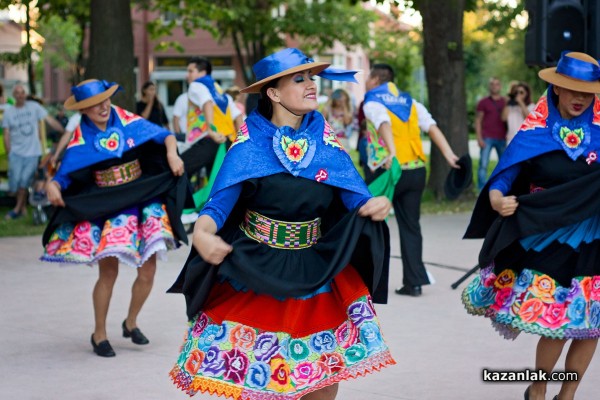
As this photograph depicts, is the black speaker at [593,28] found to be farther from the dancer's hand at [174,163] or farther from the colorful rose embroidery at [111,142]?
the colorful rose embroidery at [111,142]

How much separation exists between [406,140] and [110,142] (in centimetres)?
326

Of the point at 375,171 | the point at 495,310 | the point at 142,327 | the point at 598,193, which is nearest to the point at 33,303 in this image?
the point at 142,327

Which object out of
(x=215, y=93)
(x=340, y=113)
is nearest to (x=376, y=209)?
(x=215, y=93)

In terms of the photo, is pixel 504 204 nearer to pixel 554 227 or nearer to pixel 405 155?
pixel 554 227

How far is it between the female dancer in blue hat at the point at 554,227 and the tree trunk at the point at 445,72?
11.8 meters

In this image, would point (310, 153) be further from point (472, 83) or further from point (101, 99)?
point (472, 83)

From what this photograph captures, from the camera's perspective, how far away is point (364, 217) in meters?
4.88

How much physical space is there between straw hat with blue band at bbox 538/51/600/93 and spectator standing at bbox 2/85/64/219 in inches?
443

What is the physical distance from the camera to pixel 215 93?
12.9 meters

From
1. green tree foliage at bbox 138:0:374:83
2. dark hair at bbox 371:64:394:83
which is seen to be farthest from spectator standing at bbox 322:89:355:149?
green tree foliage at bbox 138:0:374:83

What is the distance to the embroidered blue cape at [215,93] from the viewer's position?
12656 millimetres

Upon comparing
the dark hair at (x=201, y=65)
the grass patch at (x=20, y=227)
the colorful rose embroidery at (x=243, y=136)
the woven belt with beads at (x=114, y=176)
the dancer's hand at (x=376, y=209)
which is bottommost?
the grass patch at (x=20, y=227)

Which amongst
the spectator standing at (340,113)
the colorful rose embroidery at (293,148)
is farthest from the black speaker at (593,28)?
the spectator standing at (340,113)

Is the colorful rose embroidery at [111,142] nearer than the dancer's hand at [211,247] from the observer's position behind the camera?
No
